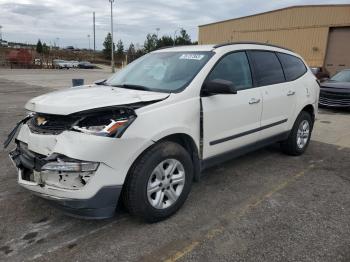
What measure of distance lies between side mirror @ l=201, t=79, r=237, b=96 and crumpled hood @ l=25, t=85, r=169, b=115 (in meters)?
0.49

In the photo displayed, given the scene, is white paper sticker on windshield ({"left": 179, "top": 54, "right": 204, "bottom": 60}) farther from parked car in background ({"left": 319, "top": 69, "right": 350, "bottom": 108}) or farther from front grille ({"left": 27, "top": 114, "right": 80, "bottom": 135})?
parked car in background ({"left": 319, "top": 69, "right": 350, "bottom": 108})

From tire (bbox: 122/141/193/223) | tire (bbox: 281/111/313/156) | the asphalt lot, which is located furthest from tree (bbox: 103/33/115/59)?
tire (bbox: 122/141/193/223)

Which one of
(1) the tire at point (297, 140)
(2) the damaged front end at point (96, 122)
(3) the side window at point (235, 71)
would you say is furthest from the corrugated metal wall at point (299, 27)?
(2) the damaged front end at point (96, 122)

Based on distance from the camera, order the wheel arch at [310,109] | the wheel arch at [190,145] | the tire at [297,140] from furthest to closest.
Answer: the wheel arch at [310,109]
the tire at [297,140]
the wheel arch at [190,145]

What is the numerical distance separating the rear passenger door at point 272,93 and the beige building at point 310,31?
74.8ft

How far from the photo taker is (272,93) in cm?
478

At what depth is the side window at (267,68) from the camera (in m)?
4.63

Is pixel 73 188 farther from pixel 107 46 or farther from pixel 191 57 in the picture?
pixel 107 46

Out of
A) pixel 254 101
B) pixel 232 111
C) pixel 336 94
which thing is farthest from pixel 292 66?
pixel 336 94

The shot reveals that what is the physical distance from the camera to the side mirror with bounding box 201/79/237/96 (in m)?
3.59

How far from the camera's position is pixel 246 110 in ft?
14.1

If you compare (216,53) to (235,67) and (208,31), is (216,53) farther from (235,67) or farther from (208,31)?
(208,31)

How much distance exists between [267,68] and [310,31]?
2530cm

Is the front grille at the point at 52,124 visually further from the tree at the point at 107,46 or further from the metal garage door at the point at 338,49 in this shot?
the tree at the point at 107,46
